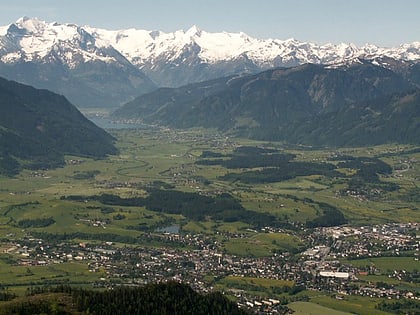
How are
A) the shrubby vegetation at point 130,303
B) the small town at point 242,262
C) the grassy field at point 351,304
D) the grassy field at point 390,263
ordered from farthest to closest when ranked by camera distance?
the grassy field at point 390,263, the small town at point 242,262, the grassy field at point 351,304, the shrubby vegetation at point 130,303

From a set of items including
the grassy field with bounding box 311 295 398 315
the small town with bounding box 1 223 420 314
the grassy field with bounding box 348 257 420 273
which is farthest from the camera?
the grassy field with bounding box 348 257 420 273

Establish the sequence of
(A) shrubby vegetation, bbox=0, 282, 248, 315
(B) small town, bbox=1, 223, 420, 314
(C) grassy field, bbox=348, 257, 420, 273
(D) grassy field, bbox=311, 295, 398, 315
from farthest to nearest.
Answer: (C) grassy field, bbox=348, 257, 420, 273, (B) small town, bbox=1, 223, 420, 314, (D) grassy field, bbox=311, 295, 398, 315, (A) shrubby vegetation, bbox=0, 282, 248, 315

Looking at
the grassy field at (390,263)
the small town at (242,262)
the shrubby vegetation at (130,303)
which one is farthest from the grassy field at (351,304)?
the shrubby vegetation at (130,303)

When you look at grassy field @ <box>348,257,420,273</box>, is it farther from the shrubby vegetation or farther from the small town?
the shrubby vegetation

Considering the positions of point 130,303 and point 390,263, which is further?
point 390,263

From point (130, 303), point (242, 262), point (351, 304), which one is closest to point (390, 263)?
point (242, 262)

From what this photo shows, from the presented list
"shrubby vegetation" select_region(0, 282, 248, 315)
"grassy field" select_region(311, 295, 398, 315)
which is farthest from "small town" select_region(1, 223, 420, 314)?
"shrubby vegetation" select_region(0, 282, 248, 315)

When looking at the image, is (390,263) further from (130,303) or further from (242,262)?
(130,303)

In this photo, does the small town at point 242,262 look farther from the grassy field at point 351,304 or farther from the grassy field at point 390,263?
the grassy field at point 351,304
